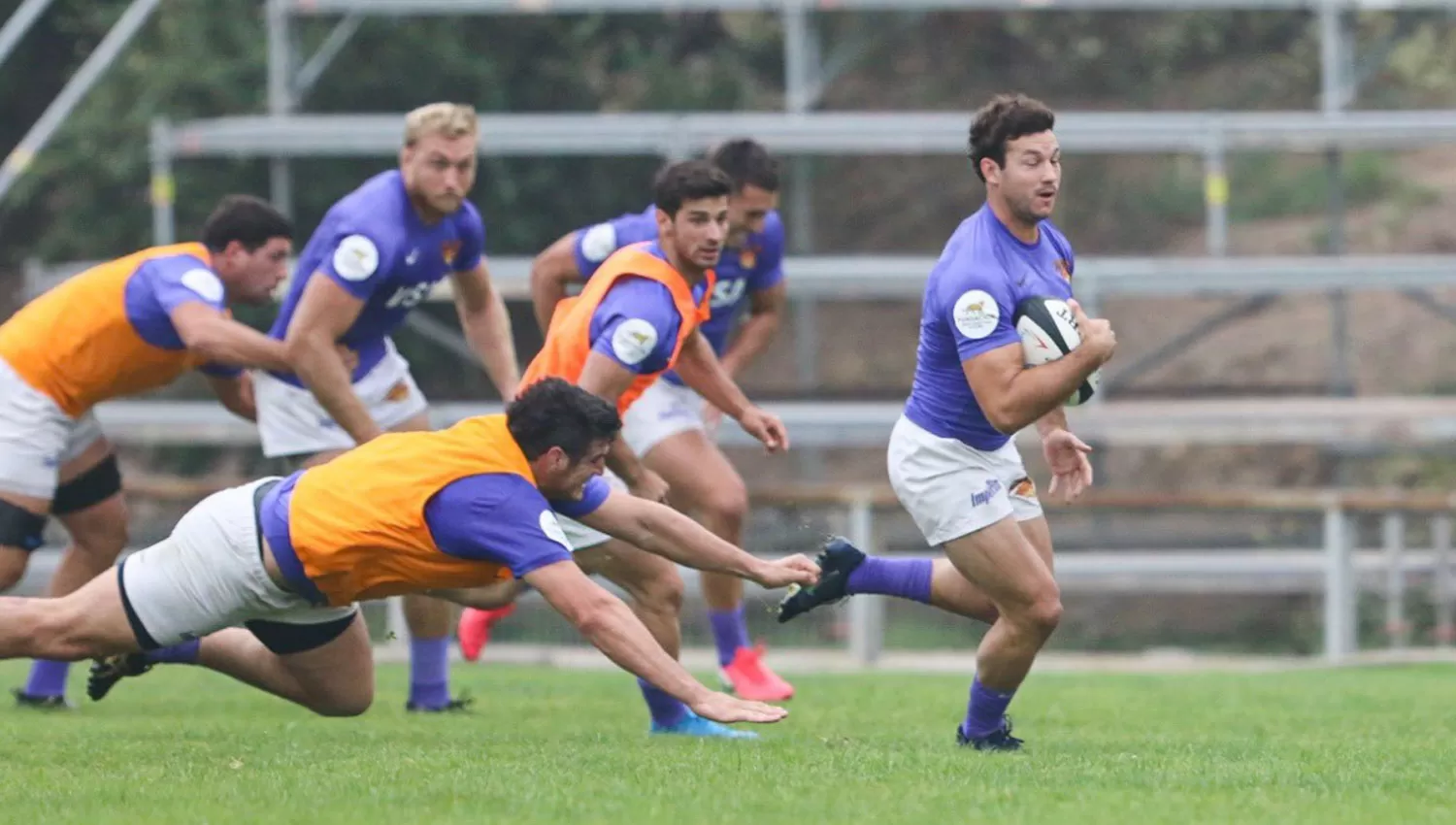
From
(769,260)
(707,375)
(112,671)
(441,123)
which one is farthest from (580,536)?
(769,260)

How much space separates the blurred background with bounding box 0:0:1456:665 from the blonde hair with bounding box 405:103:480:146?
538 cm

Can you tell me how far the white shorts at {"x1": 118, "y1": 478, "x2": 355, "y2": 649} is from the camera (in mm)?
7293

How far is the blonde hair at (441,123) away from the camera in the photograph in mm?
9523

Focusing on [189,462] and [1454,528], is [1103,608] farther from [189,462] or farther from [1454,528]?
[189,462]

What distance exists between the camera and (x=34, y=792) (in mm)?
6602

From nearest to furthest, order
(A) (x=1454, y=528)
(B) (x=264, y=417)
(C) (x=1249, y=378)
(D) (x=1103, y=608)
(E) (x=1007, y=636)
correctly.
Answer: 1. (E) (x=1007, y=636)
2. (B) (x=264, y=417)
3. (A) (x=1454, y=528)
4. (D) (x=1103, y=608)
5. (C) (x=1249, y=378)

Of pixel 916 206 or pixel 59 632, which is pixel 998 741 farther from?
pixel 916 206

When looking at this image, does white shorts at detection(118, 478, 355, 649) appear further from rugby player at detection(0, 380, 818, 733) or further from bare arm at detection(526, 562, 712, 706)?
bare arm at detection(526, 562, 712, 706)

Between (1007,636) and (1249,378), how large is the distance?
17.4 metres

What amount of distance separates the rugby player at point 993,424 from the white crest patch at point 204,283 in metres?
2.81

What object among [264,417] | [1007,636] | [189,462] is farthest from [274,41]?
[1007,636]

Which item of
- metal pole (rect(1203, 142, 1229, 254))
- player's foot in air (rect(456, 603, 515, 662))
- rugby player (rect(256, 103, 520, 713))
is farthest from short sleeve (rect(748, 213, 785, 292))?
metal pole (rect(1203, 142, 1229, 254))

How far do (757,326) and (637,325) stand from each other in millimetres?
2786

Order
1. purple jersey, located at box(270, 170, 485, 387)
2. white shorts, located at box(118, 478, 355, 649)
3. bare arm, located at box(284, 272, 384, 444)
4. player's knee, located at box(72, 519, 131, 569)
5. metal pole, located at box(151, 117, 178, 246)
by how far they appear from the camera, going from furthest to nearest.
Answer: metal pole, located at box(151, 117, 178, 246) < player's knee, located at box(72, 519, 131, 569) < purple jersey, located at box(270, 170, 485, 387) < bare arm, located at box(284, 272, 384, 444) < white shorts, located at box(118, 478, 355, 649)
